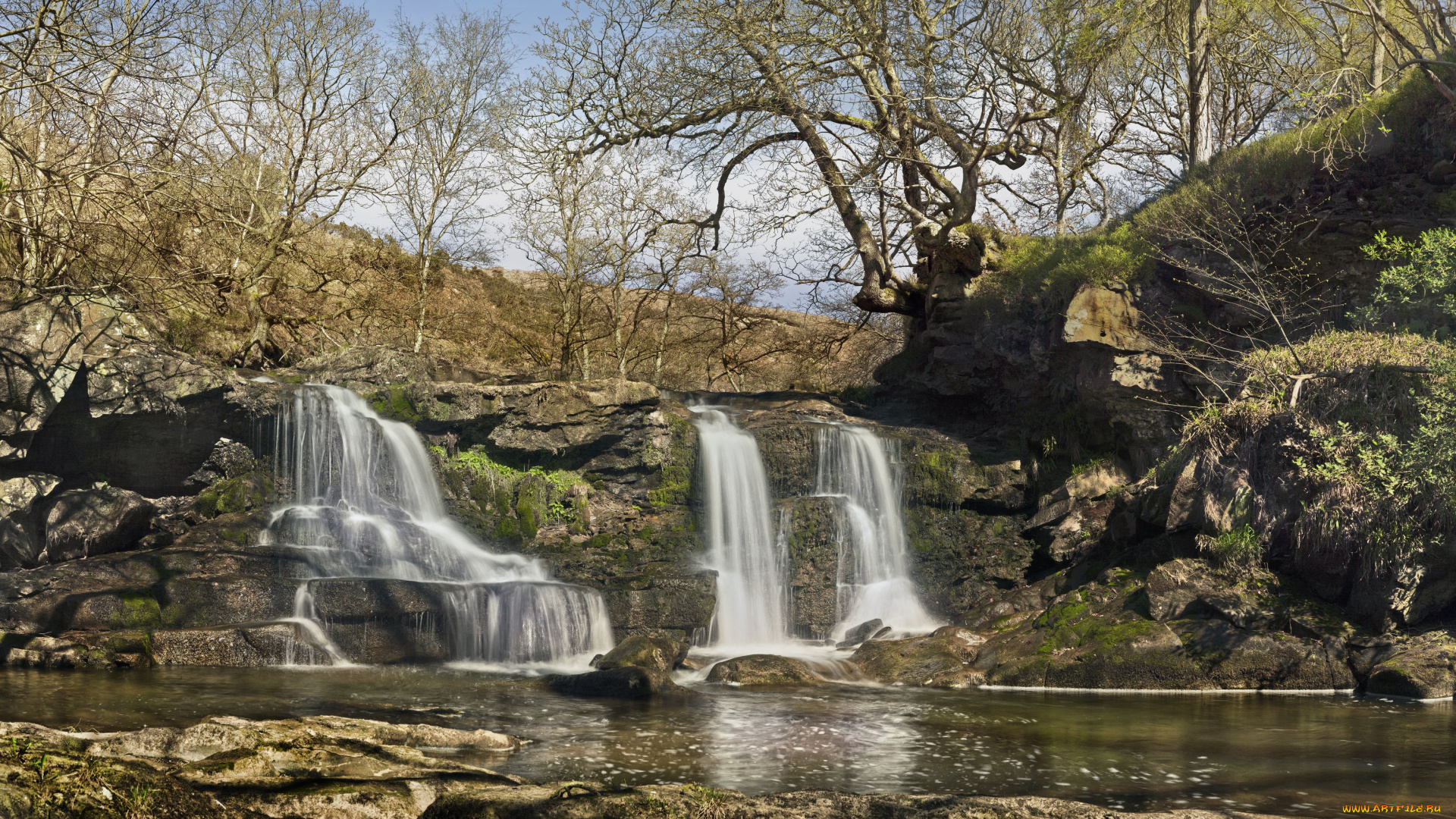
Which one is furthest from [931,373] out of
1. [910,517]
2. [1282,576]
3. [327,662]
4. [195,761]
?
[195,761]

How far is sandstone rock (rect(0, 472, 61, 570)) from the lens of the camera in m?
13.7

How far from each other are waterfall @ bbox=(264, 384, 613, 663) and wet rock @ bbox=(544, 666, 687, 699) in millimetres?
2103

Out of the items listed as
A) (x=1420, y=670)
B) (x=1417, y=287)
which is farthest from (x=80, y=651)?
(x=1417, y=287)

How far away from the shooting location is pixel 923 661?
11.8 m

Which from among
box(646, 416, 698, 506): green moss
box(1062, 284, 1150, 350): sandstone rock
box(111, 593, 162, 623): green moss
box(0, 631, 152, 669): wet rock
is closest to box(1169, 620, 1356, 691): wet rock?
box(1062, 284, 1150, 350): sandstone rock

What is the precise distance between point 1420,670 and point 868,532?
7.73m

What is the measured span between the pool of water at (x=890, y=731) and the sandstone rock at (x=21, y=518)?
15.4 ft

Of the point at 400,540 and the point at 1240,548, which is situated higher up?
the point at 400,540

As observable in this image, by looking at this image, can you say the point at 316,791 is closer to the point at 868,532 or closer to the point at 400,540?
the point at 400,540

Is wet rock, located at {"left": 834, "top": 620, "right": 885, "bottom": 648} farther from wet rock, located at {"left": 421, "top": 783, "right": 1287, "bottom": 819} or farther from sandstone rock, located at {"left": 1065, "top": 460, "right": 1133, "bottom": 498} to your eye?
wet rock, located at {"left": 421, "top": 783, "right": 1287, "bottom": 819}

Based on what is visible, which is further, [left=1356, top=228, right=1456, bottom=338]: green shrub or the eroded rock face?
[left=1356, top=228, right=1456, bottom=338]: green shrub

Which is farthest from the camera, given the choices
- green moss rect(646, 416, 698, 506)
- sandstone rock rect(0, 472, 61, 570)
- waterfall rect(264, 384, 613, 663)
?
green moss rect(646, 416, 698, 506)

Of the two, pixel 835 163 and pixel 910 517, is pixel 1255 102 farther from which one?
pixel 910 517

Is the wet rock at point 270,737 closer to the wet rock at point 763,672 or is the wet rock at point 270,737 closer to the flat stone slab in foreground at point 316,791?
the flat stone slab in foreground at point 316,791
